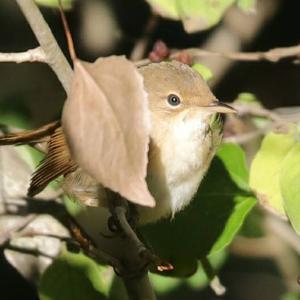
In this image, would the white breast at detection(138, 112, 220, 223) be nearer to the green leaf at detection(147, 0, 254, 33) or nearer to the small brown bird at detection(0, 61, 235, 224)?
the small brown bird at detection(0, 61, 235, 224)

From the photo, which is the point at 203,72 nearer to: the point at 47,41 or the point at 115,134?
the point at 47,41

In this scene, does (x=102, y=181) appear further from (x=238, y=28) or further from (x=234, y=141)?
(x=238, y=28)

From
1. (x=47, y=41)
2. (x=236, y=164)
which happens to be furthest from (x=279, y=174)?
(x=47, y=41)

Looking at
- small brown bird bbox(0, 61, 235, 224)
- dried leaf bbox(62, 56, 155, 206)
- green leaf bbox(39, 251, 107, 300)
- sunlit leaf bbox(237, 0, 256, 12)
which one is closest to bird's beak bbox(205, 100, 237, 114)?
small brown bird bbox(0, 61, 235, 224)

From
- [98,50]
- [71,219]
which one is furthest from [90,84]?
[98,50]

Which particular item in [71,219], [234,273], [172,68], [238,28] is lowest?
[234,273]

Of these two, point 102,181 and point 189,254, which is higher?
point 102,181

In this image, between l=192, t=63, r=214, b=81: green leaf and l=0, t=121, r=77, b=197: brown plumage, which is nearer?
l=0, t=121, r=77, b=197: brown plumage
